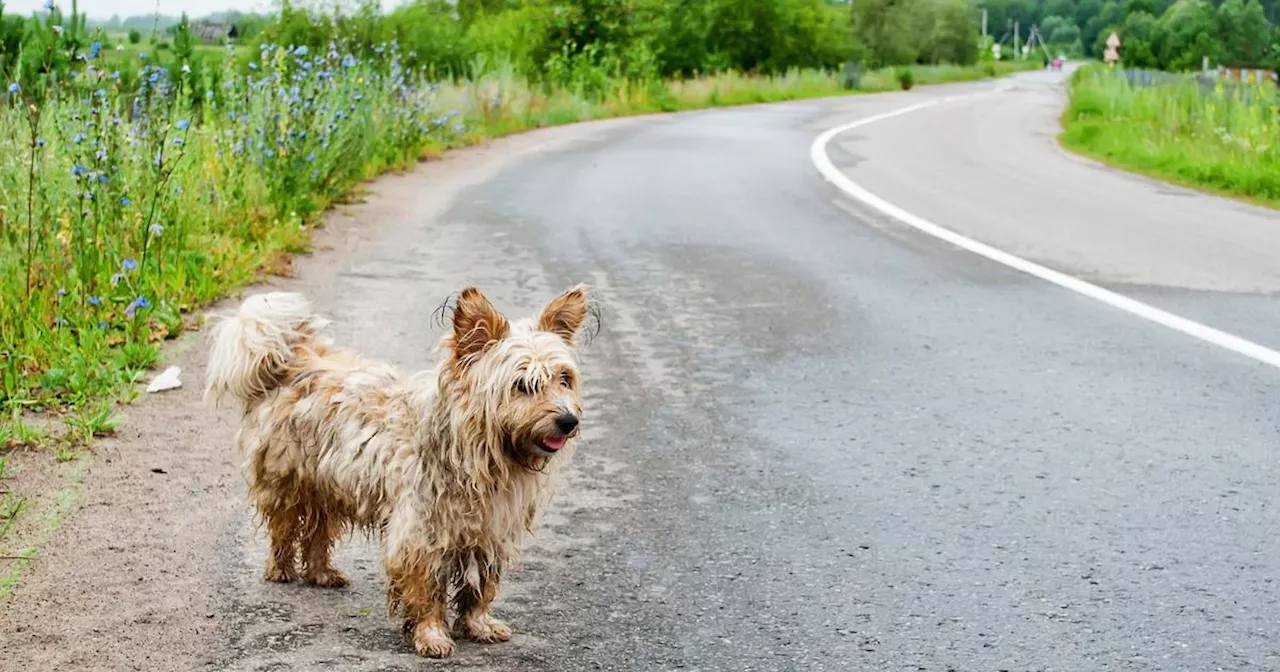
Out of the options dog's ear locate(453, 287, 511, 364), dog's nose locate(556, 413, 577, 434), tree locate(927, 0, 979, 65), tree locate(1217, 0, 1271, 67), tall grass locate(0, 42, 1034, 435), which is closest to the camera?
dog's nose locate(556, 413, 577, 434)

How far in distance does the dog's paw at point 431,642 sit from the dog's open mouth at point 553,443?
2.18ft

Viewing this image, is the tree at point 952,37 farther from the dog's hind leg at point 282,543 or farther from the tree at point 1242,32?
the dog's hind leg at point 282,543

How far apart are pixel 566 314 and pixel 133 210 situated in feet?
19.9

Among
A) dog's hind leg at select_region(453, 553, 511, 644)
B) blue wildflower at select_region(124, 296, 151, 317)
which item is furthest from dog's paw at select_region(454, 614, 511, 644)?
blue wildflower at select_region(124, 296, 151, 317)

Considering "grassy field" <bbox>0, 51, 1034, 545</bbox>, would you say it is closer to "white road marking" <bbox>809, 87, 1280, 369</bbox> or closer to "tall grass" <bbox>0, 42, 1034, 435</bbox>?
"tall grass" <bbox>0, 42, 1034, 435</bbox>

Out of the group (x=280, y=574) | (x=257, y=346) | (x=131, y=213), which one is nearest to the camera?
(x=257, y=346)

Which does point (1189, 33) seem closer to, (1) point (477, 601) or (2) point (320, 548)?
(2) point (320, 548)

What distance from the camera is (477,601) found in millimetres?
4539

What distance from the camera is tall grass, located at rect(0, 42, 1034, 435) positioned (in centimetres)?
778

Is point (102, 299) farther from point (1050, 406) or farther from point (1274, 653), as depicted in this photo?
point (1274, 653)

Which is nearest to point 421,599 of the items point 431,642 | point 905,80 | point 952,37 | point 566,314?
point 431,642

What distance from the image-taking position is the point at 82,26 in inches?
374

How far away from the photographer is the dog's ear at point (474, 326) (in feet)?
13.9

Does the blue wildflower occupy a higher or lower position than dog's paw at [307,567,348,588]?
higher
